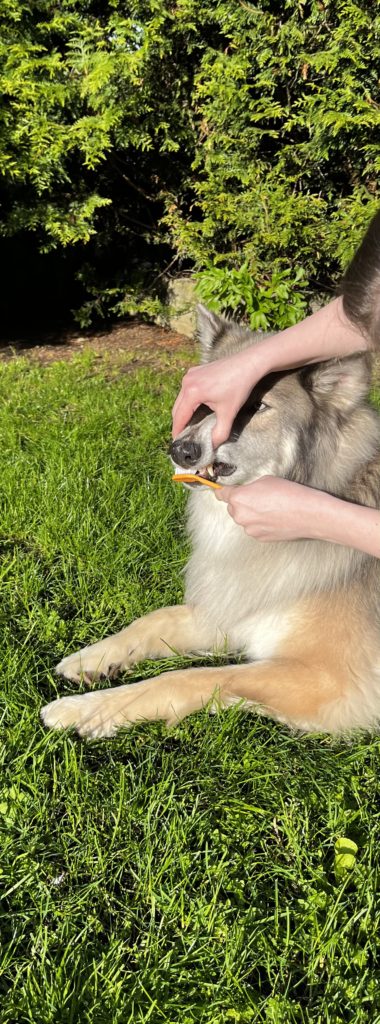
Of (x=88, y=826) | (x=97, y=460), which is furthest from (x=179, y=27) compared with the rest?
(x=88, y=826)

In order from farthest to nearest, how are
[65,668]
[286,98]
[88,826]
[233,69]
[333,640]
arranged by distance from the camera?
[286,98] → [233,69] → [65,668] → [333,640] → [88,826]

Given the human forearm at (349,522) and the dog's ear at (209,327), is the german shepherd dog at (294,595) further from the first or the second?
the human forearm at (349,522)

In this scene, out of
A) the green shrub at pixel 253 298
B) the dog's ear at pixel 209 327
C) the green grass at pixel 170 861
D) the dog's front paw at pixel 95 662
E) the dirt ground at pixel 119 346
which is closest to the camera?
the green grass at pixel 170 861

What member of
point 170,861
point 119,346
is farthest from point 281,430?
point 119,346

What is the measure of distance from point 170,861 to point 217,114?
5563mm

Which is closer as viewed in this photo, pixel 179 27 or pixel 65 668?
pixel 65 668

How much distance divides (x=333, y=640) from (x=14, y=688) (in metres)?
1.05

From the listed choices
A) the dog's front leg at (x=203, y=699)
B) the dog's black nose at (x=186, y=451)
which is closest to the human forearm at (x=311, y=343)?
the dog's black nose at (x=186, y=451)

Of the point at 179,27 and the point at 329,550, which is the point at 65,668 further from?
the point at 179,27

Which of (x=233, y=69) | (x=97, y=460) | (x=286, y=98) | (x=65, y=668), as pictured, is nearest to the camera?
(x=65, y=668)

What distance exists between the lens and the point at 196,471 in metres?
2.38

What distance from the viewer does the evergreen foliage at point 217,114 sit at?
5371 mm

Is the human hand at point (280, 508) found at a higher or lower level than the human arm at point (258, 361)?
lower

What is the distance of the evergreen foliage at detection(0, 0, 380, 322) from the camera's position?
5.37 metres
